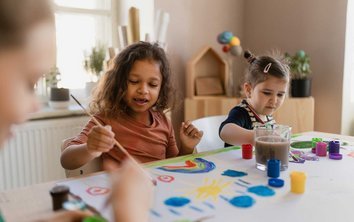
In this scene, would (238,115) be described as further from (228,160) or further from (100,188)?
(100,188)

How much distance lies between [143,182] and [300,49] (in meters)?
2.02

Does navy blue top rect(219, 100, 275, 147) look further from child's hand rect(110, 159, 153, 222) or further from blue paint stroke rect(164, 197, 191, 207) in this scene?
child's hand rect(110, 159, 153, 222)

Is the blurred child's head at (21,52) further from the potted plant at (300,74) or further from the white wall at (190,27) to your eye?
the potted plant at (300,74)

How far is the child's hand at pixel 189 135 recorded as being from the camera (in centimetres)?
115

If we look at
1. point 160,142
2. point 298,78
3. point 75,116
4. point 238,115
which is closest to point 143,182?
point 160,142

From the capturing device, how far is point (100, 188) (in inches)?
30.1

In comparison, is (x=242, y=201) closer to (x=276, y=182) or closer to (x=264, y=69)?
(x=276, y=182)

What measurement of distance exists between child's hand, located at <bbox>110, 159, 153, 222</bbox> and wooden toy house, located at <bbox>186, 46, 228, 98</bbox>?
67.0 inches

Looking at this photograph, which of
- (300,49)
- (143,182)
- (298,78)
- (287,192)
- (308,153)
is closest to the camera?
(143,182)

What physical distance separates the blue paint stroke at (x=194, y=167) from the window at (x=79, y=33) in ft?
4.21

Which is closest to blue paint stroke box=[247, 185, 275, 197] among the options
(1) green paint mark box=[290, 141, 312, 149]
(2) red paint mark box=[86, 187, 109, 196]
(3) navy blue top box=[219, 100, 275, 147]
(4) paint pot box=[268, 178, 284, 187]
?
(4) paint pot box=[268, 178, 284, 187]

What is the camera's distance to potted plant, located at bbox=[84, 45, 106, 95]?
201 centimetres

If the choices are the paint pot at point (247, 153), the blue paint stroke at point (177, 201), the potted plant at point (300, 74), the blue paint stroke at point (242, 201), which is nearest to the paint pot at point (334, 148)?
the paint pot at point (247, 153)

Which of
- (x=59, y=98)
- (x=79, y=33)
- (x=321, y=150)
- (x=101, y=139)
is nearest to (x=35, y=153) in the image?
(x=59, y=98)
